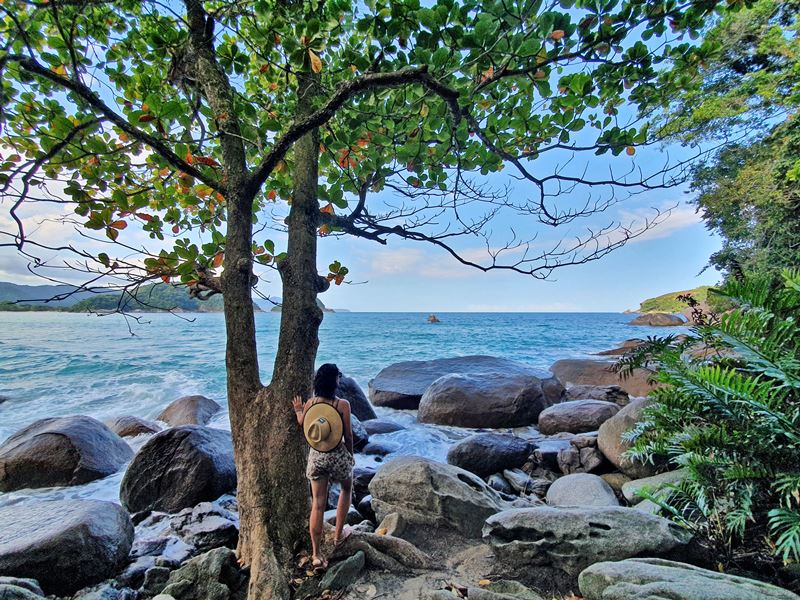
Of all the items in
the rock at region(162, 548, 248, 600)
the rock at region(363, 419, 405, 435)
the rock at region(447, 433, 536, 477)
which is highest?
the rock at region(162, 548, 248, 600)

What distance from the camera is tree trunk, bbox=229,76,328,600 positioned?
10.2ft

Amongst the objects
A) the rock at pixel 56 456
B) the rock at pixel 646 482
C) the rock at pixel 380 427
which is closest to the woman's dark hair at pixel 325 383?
the rock at pixel 646 482

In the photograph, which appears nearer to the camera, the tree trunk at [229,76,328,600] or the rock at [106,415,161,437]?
the tree trunk at [229,76,328,600]

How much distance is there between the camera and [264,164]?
123 inches

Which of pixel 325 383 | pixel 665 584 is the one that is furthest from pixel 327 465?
pixel 665 584

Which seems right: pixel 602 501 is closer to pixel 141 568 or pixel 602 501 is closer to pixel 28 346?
pixel 141 568

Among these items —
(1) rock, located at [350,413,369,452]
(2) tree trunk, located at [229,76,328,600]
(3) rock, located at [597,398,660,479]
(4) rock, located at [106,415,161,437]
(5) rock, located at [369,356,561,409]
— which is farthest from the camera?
(5) rock, located at [369,356,561,409]

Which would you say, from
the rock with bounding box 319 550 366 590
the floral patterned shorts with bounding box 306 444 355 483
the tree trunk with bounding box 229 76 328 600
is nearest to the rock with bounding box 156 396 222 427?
the tree trunk with bounding box 229 76 328 600

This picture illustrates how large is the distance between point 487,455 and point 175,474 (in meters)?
5.24

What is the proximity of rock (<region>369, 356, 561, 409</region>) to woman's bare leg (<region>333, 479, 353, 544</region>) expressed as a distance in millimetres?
8255

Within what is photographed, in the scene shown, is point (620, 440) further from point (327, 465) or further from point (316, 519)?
point (316, 519)

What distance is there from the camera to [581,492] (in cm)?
561

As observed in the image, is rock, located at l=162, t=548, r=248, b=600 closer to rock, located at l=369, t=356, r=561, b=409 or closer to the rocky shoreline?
the rocky shoreline

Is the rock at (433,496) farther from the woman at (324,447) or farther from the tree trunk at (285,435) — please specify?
the tree trunk at (285,435)
